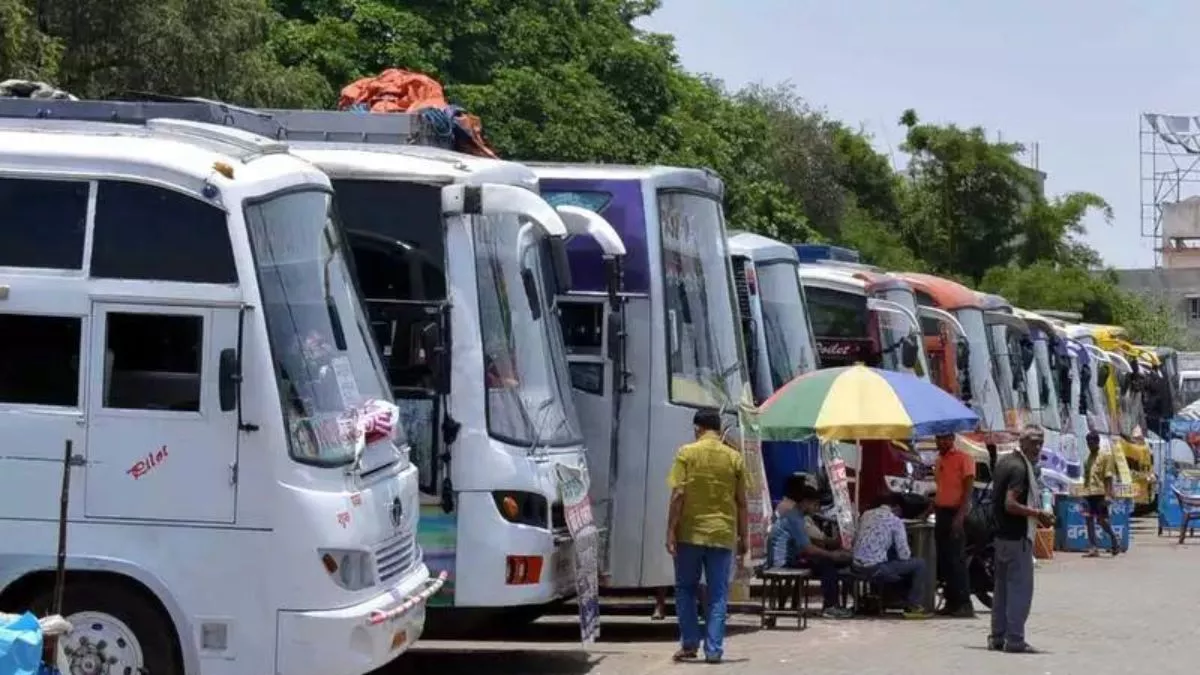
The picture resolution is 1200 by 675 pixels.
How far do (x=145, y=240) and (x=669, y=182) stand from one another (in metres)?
5.74

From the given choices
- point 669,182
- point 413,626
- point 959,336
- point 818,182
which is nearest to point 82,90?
point 669,182

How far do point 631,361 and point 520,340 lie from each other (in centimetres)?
194

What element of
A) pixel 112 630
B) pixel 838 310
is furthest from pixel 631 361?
pixel 838 310

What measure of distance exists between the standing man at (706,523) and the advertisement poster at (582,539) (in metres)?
0.72

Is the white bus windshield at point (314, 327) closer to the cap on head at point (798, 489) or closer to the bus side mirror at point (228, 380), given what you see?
the bus side mirror at point (228, 380)

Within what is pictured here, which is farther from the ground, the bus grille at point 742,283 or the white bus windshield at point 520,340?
the bus grille at point 742,283

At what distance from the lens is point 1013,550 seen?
1546 cm

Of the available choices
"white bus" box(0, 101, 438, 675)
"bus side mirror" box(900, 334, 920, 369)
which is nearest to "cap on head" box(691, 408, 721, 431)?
"white bus" box(0, 101, 438, 675)

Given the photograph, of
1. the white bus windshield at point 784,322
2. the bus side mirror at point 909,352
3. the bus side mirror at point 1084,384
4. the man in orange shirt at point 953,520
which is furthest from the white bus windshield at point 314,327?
the bus side mirror at point 1084,384

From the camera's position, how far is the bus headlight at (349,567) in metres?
10.3

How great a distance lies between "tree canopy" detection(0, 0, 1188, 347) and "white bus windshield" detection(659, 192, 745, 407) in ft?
23.2

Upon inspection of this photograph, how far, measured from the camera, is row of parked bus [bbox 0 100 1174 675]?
10289 mm

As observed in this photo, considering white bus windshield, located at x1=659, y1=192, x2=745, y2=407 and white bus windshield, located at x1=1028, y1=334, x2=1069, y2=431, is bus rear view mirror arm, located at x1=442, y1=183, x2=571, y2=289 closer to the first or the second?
white bus windshield, located at x1=659, y1=192, x2=745, y2=407

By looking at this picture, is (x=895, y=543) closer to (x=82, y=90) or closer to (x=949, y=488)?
(x=949, y=488)
